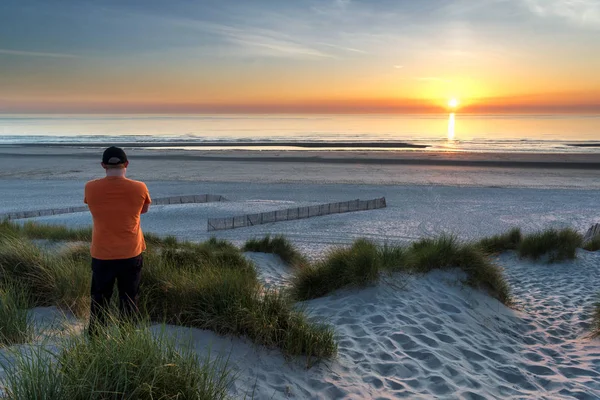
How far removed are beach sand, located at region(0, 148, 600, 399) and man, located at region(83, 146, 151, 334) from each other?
83 cm

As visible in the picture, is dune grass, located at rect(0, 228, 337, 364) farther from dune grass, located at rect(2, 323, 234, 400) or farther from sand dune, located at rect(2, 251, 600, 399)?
dune grass, located at rect(2, 323, 234, 400)

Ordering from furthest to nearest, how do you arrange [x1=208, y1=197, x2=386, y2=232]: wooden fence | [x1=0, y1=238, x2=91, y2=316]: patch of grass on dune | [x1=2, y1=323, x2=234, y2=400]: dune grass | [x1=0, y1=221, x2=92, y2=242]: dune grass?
[x1=208, y1=197, x2=386, y2=232]: wooden fence < [x1=0, y1=221, x2=92, y2=242]: dune grass < [x1=0, y1=238, x2=91, y2=316]: patch of grass on dune < [x1=2, y1=323, x2=234, y2=400]: dune grass

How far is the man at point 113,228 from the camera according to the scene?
13.9 ft

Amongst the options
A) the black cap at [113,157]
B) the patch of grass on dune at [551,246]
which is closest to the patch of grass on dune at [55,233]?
the black cap at [113,157]

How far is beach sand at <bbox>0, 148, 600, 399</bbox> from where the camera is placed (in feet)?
15.0

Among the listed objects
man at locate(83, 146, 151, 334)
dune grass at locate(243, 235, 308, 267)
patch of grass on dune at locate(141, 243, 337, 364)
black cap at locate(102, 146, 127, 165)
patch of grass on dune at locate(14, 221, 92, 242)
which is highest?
black cap at locate(102, 146, 127, 165)

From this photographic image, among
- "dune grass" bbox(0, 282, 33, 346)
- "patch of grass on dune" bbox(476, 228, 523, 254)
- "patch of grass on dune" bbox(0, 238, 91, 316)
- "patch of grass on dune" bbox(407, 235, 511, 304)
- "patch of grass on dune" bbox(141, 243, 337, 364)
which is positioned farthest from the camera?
"patch of grass on dune" bbox(476, 228, 523, 254)

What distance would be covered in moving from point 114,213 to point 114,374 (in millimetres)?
1608

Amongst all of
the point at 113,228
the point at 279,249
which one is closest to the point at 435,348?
the point at 113,228

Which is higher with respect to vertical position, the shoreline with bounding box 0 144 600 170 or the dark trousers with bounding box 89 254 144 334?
the shoreline with bounding box 0 144 600 170

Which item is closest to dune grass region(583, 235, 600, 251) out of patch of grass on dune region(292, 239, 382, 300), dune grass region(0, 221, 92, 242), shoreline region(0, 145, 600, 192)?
patch of grass on dune region(292, 239, 382, 300)

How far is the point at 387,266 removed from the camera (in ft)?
24.0

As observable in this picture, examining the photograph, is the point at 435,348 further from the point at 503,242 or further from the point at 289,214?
the point at 289,214

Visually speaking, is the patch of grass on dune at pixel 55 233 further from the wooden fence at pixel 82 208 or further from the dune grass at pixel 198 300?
the dune grass at pixel 198 300
